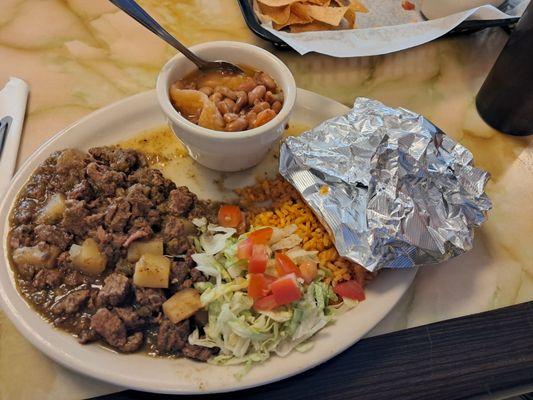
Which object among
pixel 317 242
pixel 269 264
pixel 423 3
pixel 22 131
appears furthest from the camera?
pixel 423 3

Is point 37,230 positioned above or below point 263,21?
below

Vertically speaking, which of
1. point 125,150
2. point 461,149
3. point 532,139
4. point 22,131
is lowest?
point 22,131

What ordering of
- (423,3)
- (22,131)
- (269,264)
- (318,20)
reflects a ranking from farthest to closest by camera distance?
(423,3) < (318,20) < (22,131) < (269,264)

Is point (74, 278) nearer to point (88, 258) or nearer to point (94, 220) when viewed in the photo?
point (88, 258)

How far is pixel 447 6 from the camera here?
8.54ft

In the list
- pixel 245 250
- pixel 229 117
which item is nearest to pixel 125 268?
pixel 245 250

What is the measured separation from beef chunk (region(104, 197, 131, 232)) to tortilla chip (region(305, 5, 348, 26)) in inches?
55.0

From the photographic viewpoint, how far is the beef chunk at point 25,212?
1.65m

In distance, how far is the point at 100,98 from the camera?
7.36ft

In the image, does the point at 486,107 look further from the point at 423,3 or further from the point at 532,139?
the point at 423,3

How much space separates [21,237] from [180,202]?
0.53m

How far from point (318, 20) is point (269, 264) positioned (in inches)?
56.2

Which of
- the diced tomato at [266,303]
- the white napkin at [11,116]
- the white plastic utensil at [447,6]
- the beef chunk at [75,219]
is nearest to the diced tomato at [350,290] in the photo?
the diced tomato at [266,303]

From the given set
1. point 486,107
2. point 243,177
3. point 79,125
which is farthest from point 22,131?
point 486,107
